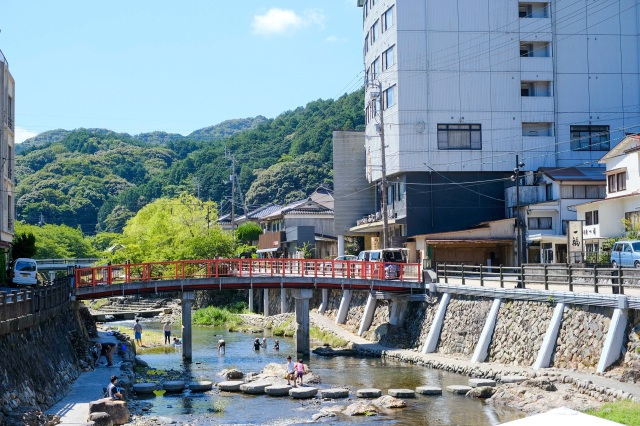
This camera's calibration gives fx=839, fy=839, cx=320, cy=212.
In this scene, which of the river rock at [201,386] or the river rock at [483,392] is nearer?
the river rock at [483,392]

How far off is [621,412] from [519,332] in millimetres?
13134

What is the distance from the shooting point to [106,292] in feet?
149

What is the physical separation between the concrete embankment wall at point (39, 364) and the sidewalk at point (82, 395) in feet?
Result: 1.08

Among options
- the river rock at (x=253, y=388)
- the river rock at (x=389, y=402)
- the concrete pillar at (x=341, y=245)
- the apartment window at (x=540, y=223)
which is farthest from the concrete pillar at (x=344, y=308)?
the river rock at (x=389, y=402)

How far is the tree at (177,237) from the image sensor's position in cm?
7944

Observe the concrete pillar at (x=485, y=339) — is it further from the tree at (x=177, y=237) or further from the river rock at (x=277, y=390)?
the tree at (x=177, y=237)

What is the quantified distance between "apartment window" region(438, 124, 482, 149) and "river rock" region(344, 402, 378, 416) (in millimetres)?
35009

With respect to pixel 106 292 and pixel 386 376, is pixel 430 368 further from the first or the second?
pixel 106 292

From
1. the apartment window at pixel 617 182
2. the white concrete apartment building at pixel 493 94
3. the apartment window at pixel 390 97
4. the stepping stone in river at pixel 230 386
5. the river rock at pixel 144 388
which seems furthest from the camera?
the apartment window at pixel 390 97

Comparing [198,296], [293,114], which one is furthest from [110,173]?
[198,296]

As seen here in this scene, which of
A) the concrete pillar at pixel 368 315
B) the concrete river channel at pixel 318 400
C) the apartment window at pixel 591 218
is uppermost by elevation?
the apartment window at pixel 591 218

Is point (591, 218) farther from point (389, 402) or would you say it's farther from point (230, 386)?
point (230, 386)

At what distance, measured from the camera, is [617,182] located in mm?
48156

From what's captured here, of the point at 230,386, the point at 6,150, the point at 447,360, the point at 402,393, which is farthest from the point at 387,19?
the point at 402,393
